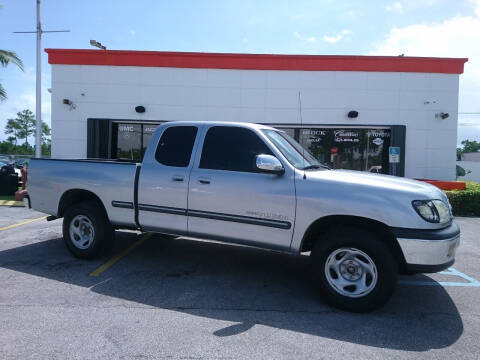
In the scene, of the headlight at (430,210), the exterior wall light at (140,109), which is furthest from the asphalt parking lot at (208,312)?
the exterior wall light at (140,109)

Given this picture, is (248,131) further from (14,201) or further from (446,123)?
(446,123)

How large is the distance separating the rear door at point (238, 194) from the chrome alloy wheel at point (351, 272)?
549 mm

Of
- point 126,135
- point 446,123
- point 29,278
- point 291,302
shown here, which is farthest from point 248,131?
point 446,123

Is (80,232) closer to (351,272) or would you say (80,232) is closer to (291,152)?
(291,152)

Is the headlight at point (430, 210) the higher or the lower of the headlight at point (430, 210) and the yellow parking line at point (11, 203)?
the higher

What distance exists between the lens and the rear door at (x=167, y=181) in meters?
4.50

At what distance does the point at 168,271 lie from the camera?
4871mm

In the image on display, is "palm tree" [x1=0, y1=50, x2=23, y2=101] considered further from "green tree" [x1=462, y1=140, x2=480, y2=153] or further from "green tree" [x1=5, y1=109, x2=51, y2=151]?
"green tree" [x1=462, y1=140, x2=480, y2=153]

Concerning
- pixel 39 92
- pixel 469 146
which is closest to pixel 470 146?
pixel 469 146

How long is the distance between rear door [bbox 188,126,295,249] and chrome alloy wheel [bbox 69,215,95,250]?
5.96 feet

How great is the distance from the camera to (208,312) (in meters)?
3.64

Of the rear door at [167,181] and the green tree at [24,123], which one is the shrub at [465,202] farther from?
the green tree at [24,123]

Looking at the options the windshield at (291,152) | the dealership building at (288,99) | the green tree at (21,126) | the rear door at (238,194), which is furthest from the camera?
the green tree at (21,126)

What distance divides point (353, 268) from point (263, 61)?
35.5 feet
